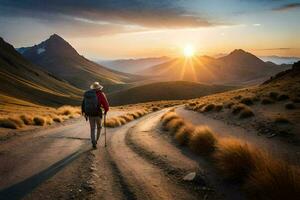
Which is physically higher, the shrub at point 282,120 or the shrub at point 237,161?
the shrub at point 237,161

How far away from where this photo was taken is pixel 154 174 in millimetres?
9766

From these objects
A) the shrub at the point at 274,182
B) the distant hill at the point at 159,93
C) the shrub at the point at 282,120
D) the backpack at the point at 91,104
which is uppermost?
the backpack at the point at 91,104

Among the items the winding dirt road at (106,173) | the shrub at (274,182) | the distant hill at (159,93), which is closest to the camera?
the shrub at (274,182)

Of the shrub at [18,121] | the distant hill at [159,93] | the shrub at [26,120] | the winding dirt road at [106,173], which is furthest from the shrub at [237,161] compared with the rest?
the distant hill at [159,93]

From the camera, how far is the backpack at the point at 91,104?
14.3 m

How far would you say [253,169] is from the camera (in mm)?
8375

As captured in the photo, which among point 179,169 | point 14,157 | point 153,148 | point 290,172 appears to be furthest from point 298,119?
point 14,157

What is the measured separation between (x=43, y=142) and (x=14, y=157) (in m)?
3.79

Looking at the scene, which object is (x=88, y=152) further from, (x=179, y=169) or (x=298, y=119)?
(x=298, y=119)

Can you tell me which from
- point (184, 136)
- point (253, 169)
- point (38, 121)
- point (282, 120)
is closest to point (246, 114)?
point (282, 120)

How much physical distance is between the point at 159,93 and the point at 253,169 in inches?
6781

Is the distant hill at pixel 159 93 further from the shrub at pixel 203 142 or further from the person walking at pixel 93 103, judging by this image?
the shrub at pixel 203 142

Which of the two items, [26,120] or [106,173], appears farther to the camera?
[26,120]

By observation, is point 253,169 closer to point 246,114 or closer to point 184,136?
point 184,136
